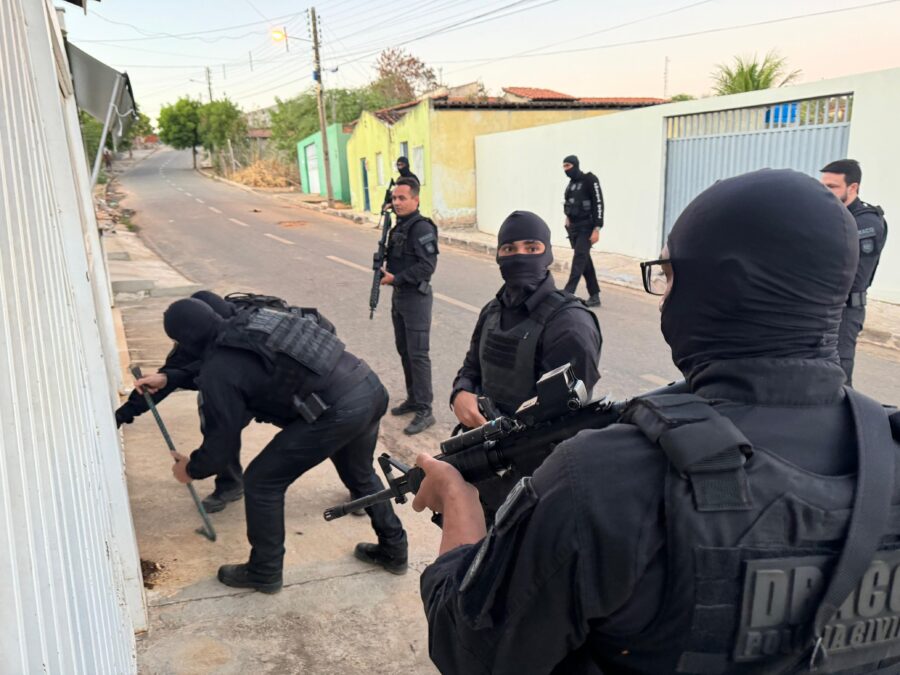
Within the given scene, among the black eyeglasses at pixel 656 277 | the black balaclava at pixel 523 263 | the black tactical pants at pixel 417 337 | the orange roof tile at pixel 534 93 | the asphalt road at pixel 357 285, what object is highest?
the orange roof tile at pixel 534 93

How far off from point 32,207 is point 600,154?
1168 cm

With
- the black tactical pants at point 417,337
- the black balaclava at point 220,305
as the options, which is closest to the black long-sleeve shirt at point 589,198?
the black tactical pants at point 417,337

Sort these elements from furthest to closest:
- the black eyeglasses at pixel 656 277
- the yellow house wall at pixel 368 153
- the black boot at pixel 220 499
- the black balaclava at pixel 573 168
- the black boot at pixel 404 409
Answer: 1. the yellow house wall at pixel 368 153
2. the black balaclava at pixel 573 168
3. the black boot at pixel 404 409
4. the black boot at pixel 220 499
5. the black eyeglasses at pixel 656 277

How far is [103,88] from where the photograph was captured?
262 inches

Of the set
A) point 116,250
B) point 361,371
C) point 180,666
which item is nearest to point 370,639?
point 180,666

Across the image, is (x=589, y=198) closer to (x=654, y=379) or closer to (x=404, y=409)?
→ (x=654, y=379)

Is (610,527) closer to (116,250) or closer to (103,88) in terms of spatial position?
(103,88)

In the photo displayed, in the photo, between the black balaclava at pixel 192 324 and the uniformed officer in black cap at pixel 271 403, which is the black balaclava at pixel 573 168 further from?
the black balaclava at pixel 192 324

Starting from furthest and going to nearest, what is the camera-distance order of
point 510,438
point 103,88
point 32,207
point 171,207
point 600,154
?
1. point 171,207
2. point 600,154
3. point 103,88
4. point 32,207
5. point 510,438

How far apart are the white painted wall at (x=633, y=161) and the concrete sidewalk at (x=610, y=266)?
0.97 feet

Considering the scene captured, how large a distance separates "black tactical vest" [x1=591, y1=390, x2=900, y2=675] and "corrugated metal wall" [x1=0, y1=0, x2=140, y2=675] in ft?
2.81

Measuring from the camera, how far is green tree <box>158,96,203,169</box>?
5066cm

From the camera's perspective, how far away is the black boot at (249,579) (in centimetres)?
287

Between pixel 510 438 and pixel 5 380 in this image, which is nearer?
pixel 5 380
